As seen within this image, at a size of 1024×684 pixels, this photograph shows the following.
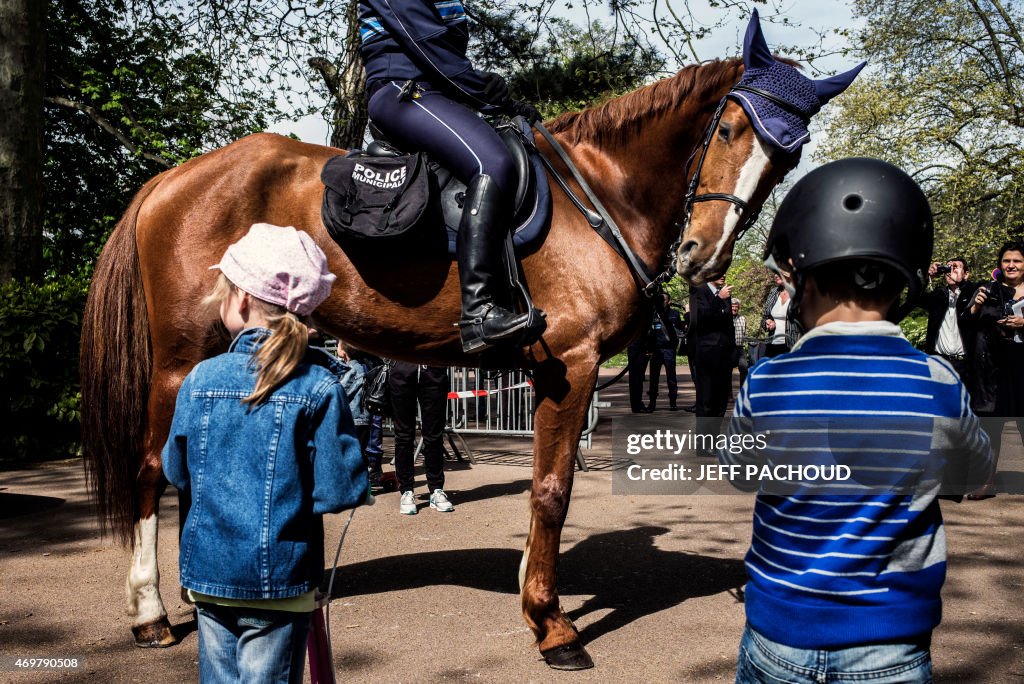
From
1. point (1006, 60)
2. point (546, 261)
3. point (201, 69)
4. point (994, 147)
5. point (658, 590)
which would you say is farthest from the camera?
point (1006, 60)

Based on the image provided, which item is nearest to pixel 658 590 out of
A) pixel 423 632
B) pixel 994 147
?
pixel 423 632

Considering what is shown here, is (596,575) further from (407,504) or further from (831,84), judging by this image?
(831,84)

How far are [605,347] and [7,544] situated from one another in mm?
4662

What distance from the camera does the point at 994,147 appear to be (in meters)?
24.7

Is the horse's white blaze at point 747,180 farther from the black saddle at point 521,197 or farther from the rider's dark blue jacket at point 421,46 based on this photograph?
the rider's dark blue jacket at point 421,46

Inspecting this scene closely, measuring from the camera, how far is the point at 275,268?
87.8 inches

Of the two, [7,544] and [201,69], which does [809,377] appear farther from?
[201,69]

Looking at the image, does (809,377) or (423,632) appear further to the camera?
(423,632)

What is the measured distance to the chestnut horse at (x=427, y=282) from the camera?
4.03 m

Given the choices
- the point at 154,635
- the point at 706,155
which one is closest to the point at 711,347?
the point at 706,155

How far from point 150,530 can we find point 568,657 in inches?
85.6

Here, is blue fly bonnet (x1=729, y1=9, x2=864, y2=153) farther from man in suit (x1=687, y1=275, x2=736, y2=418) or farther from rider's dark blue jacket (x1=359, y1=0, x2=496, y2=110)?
man in suit (x1=687, y1=275, x2=736, y2=418)

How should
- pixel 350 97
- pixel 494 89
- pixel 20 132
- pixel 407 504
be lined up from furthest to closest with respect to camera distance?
pixel 350 97 → pixel 20 132 → pixel 407 504 → pixel 494 89

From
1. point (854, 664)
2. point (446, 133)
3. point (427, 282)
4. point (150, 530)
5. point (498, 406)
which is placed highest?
point (446, 133)
